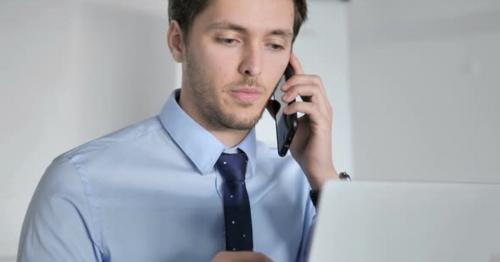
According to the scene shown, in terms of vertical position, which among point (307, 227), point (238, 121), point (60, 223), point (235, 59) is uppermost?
point (235, 59)

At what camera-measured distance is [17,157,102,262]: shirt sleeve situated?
753mm

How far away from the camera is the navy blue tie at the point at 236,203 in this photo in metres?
0.82

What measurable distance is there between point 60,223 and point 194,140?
0.82 feet

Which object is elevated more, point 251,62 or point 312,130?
point 251,62

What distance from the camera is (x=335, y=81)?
1481 millimetres

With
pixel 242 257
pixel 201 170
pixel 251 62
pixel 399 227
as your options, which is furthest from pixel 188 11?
pixel 399 227

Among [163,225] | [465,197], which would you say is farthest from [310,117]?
[465,197]

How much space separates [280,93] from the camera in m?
1.00

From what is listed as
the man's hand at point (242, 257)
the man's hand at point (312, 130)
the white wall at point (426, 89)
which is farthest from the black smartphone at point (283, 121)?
the white wall at point (426, 89)

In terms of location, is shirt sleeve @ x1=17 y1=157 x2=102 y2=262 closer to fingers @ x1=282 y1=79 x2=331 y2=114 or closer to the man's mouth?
the man's mouth

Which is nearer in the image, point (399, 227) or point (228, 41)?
point (399, 227)

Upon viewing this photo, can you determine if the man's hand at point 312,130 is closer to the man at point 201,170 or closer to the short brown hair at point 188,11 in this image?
the man at point 201,170

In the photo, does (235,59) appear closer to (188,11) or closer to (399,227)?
(188,11)

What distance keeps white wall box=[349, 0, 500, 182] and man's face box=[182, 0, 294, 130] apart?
679mm
